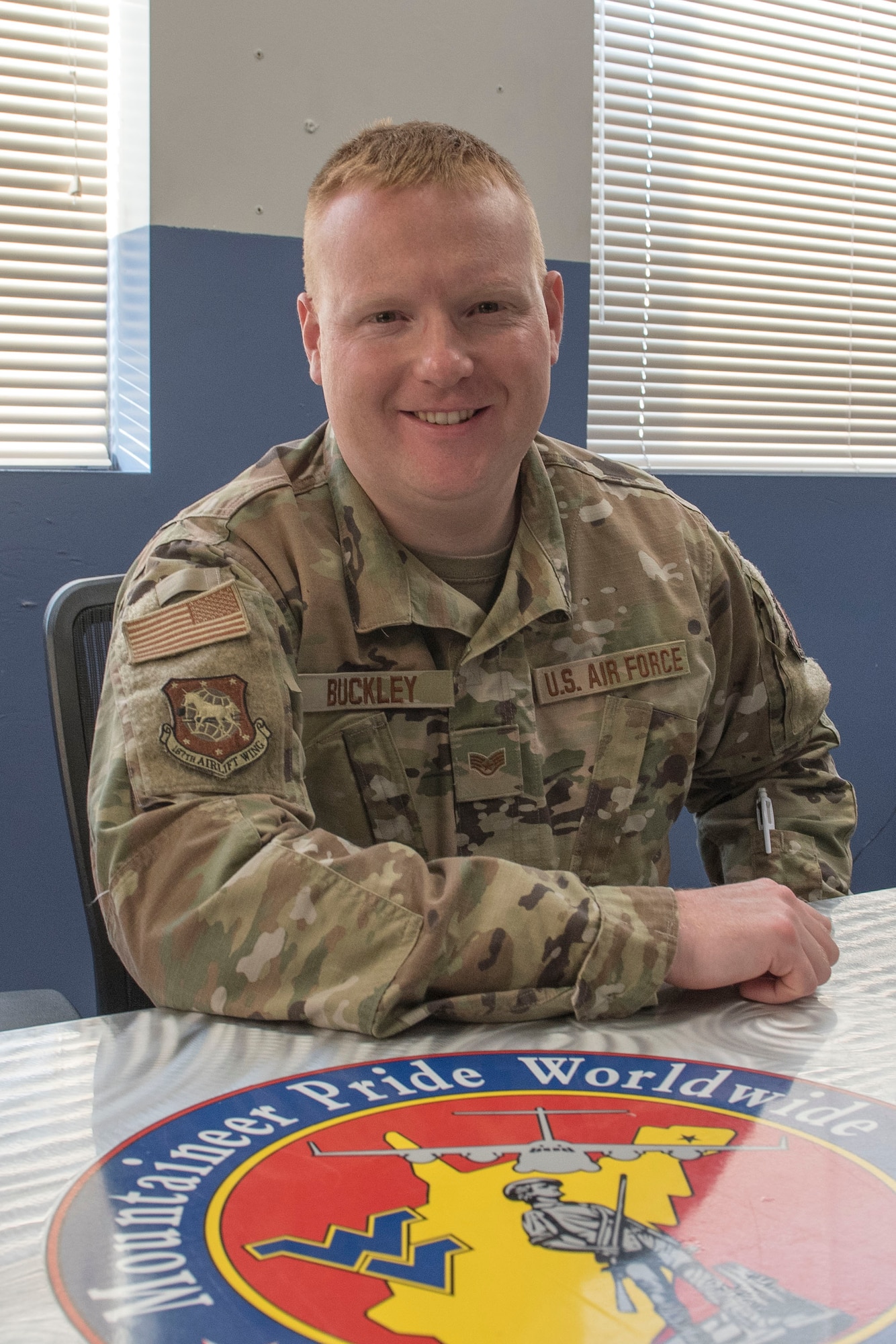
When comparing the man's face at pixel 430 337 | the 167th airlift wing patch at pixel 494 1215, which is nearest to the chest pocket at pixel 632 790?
the man's face at pixel 430 337

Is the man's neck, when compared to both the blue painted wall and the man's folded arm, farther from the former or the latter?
the blue painted wall

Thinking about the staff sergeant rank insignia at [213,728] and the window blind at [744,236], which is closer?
the staff sergeant rank insignia at [213,728]

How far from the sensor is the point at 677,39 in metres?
2.68

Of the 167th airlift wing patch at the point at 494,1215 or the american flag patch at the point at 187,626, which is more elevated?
the american flag patch at the point at 187,626

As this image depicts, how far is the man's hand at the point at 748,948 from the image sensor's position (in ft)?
2.81

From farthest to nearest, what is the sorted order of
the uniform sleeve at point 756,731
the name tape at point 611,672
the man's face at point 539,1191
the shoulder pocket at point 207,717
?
the uniform sleeve at point 756,731
the name tape at point 611,672
the shoulder pocket at point 207,717
the man's face at point 539,1191

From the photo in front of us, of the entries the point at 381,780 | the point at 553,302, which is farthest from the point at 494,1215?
the point at 553,302

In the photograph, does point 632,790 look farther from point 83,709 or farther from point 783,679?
point 83,709

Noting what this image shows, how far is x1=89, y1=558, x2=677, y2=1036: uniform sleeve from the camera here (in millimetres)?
821

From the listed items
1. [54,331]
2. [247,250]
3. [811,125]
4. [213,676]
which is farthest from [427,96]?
[213,676]

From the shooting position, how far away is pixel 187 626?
1001 millimetres

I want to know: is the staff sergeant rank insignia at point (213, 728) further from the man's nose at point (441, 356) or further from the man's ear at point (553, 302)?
the man's ear at point (553, 302)

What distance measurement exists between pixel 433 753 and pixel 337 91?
1359 millimetres

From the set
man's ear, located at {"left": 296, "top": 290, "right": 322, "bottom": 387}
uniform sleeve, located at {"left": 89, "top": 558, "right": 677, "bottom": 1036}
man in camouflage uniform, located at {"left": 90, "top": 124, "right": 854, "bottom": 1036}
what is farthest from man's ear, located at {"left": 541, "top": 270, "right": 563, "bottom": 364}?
uniform sleeve, located at {"left": 89, "top": 558, "right": 677, "bottom": 1036}
